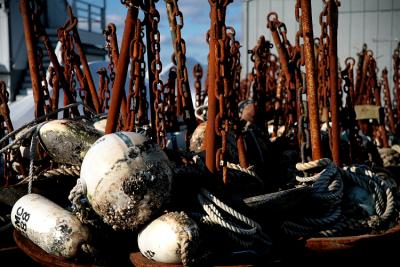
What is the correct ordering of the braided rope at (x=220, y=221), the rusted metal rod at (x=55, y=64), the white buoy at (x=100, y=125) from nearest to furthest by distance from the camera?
the braided rope at (x=220, y=221)
the white buoy at (x=100, y=125)
the rusted metal rod at (x=55, y=64)

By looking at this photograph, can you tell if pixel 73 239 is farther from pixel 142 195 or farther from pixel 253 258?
pixel 253 258

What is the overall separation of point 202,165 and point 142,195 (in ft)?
1.75

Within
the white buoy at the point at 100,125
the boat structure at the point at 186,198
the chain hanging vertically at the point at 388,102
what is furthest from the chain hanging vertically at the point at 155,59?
the chain hanging vertically at the point at 388,102

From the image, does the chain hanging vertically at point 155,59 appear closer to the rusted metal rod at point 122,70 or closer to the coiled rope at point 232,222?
the rusted metal rod at point 122,70

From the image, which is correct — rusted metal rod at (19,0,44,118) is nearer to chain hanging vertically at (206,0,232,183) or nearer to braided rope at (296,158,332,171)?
chain hanging vertically at (206,0,232,183)

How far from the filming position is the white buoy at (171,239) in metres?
2.12

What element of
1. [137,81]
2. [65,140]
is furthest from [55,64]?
[137,81]

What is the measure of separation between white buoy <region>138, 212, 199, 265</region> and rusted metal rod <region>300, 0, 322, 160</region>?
45.4 inches

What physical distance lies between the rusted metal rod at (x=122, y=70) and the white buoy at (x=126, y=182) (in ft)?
2.22

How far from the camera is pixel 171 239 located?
2139mm

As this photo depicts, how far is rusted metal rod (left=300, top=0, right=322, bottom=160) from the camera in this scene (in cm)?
302

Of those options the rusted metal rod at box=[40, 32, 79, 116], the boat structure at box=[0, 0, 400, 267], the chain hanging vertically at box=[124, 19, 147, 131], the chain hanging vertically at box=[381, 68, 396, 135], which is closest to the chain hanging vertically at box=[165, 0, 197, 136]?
the boat structure at box=[0, 0, 400, 267]

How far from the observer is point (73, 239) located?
232cm

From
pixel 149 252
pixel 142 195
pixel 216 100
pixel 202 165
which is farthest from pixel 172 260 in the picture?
pixel 216 100
